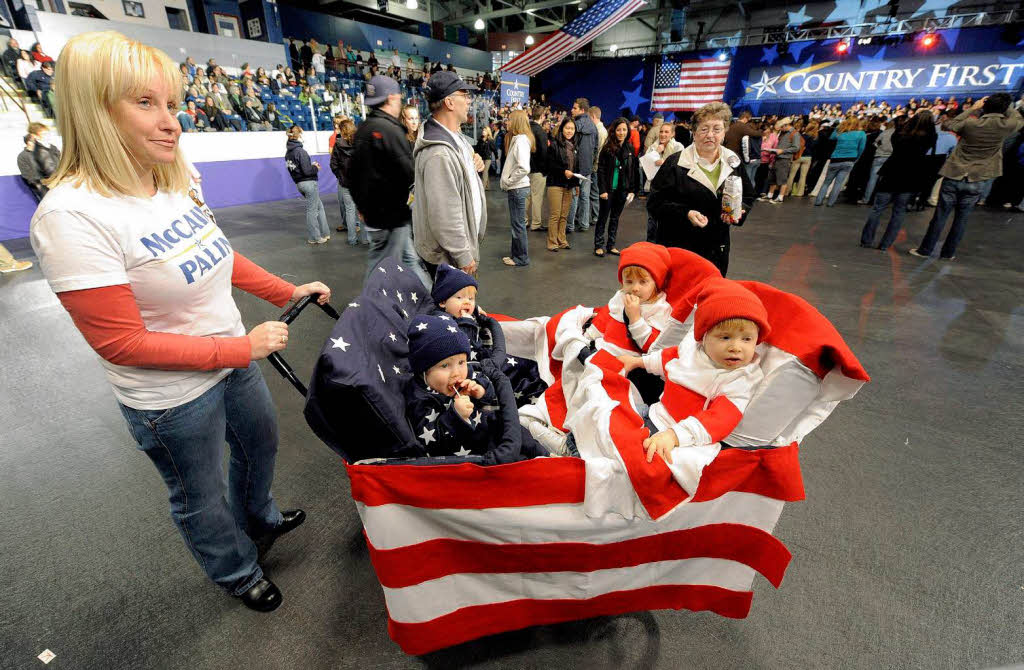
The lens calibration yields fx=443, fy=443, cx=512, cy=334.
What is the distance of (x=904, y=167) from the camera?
550 centimetres

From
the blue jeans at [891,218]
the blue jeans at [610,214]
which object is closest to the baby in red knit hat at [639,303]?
A: the blue jeans at [610,214]

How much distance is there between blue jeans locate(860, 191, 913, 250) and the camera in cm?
578

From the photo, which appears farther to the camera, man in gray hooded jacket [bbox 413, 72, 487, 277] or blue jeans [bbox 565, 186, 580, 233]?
blue jeans [bbox 565, 186, 580, 233]

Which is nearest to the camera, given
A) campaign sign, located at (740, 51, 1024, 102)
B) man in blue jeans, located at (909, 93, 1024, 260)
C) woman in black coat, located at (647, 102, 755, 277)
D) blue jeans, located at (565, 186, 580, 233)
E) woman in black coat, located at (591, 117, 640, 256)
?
woman in black coat, located at (647, 102, 755, 277)

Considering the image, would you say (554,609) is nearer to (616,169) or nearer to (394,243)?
(394,243)

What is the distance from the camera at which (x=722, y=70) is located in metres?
17.7

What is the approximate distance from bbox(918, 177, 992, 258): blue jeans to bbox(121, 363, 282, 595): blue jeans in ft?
24.2

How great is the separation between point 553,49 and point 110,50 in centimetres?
1253

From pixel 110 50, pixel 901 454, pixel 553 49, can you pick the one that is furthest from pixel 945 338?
pixel 553 49

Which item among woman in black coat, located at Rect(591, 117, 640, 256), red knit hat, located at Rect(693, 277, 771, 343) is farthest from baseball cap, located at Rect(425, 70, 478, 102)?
woman in black coat, located at Rect(591, 117, 640, 256)

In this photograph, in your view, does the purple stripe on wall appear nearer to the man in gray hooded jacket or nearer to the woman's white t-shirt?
the man in gray hooded jacket

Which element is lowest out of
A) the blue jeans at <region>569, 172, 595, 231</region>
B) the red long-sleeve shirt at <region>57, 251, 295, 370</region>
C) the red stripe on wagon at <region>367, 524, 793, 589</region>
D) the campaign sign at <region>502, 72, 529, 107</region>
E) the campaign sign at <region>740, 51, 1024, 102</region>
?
the red stripe on wagon at <region>367, 524, 793, 589</region>

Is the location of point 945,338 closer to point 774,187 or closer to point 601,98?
point 774,187

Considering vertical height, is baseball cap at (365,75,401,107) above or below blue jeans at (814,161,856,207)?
above
